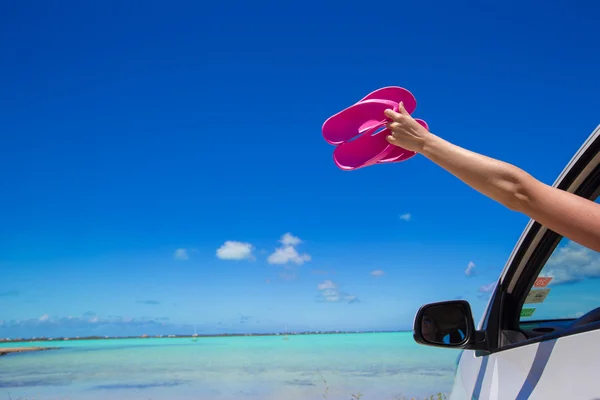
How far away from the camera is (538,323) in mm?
2004

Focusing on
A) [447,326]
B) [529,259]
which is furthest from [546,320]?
[447,326]

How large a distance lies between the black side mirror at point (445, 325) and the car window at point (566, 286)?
0.26m

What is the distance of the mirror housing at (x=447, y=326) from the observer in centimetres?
197

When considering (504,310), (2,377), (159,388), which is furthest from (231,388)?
(504,310)

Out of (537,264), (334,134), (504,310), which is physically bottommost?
(504,310)

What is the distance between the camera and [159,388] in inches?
1138

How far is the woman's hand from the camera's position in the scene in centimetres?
118

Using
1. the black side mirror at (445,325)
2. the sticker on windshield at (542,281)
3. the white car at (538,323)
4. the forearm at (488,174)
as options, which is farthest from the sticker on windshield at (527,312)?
the forearm at (488,174)

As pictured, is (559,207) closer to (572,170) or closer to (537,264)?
(572,170)

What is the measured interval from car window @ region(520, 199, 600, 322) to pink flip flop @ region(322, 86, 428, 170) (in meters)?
0.65

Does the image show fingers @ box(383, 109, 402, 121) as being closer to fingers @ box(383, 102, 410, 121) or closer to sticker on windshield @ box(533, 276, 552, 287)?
fingers @ box(383, 102, 410, 121)

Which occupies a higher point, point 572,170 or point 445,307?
point 572,170

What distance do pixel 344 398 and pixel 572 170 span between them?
1731cm

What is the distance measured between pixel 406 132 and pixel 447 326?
42.4 inches
